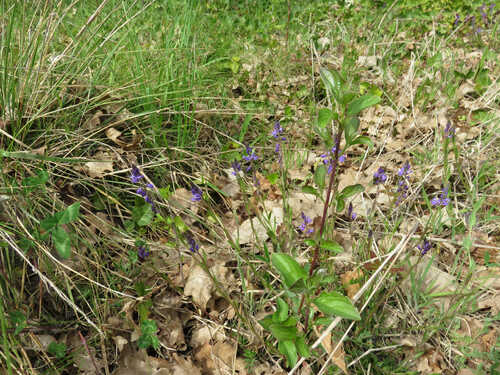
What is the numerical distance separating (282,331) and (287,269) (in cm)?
18

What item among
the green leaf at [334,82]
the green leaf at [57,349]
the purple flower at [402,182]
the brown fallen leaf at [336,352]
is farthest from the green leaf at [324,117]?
the green leaf at [57,349]

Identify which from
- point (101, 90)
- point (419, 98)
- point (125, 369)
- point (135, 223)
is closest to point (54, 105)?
point (101, 90)

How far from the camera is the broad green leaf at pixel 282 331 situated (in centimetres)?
96

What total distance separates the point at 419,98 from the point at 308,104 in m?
0.76

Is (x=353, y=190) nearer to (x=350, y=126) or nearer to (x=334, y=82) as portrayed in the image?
(x=350, y=126)

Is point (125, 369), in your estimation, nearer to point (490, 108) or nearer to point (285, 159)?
point (285, 159)

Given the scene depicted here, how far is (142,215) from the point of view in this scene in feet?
5.26

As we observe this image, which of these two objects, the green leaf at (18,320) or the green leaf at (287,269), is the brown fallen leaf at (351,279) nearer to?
the green leaf at (287,269)

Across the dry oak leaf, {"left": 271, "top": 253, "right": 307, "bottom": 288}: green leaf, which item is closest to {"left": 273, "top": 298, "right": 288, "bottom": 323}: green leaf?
{"left": 271, "top": 253, "right": 307, "bottom": 288}: green leaf

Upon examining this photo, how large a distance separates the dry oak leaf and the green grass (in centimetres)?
2

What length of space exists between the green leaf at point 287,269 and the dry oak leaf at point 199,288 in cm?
60

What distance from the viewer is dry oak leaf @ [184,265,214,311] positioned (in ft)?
4.77

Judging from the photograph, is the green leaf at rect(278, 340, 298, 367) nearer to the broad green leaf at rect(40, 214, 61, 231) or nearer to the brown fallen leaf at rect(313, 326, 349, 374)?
the brown fallen leaf at rect(313, 326, 349, 374)

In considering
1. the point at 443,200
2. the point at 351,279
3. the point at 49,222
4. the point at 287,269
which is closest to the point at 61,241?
the point at 49,222
